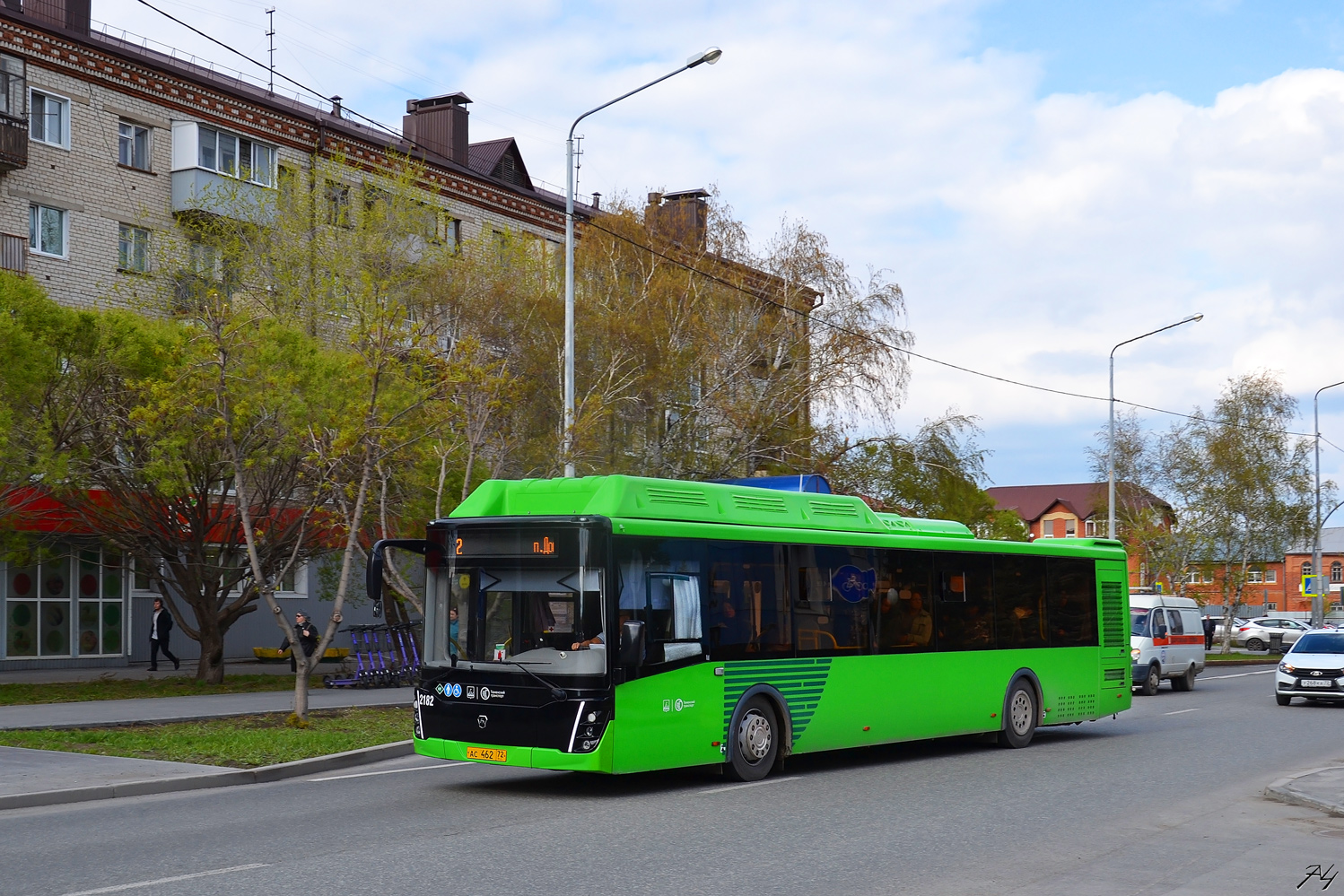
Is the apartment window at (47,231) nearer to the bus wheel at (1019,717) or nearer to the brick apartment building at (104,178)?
the brick apartment building at (104,178)

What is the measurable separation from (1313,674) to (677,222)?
728 inches

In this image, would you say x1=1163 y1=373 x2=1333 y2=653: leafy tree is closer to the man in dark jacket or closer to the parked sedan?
the parked sedan

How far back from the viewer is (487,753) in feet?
41.8

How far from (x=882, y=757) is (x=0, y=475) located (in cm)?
1503

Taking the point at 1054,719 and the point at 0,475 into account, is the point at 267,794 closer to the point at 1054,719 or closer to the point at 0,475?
the point at 1054,719

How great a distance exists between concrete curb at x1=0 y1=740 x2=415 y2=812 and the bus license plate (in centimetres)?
269

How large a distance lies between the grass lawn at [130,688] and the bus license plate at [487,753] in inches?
500

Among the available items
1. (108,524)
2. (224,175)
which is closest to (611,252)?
(224,175)

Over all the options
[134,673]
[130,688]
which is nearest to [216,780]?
[130,688]

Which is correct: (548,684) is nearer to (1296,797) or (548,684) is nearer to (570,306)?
(1296,797)

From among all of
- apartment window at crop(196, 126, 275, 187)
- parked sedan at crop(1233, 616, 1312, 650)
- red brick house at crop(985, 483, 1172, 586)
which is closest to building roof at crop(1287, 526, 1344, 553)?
red brick house at crop(985, 483, 1172, 586)

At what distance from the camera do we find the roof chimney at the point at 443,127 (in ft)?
154

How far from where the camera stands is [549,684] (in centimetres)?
1244

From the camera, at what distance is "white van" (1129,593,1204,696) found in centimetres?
3077
